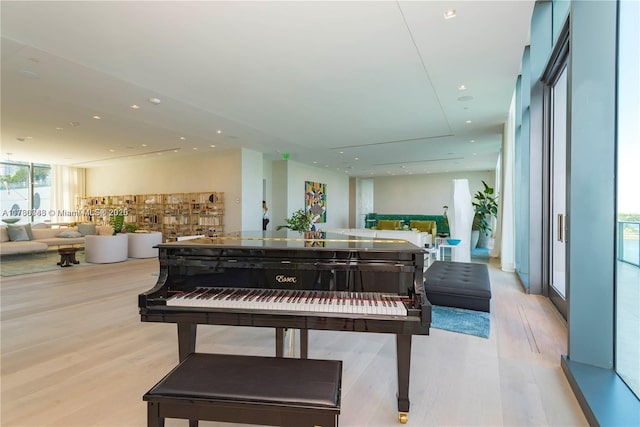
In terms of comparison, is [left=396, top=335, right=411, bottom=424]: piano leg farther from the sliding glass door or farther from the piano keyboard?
the sliding glass door

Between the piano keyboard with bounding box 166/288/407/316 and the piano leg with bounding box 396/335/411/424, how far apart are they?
0.75ft

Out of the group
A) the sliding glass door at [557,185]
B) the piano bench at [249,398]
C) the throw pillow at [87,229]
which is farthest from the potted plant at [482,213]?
the throw pillow at [87,229]

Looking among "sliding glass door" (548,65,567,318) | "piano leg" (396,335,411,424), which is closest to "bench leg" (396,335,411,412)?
"piano leg" (396,335,411,424)

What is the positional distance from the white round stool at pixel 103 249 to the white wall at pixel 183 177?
269 cm

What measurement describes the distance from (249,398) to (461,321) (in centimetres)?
283

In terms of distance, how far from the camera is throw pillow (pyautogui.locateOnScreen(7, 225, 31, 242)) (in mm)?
8023

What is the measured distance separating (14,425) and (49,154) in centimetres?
1117

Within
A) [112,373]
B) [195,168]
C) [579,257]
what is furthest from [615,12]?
[195,168]

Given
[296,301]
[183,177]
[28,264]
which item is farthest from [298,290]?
[183,177]

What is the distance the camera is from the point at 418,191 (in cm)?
1580

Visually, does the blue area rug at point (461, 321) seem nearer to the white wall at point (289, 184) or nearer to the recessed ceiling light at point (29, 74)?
the recessed ceiling light at point (29, 74)

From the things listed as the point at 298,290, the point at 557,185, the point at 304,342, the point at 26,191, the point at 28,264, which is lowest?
the point at 28,264

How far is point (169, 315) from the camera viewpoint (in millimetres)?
1688

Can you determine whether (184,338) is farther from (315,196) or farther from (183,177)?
(315,196)
